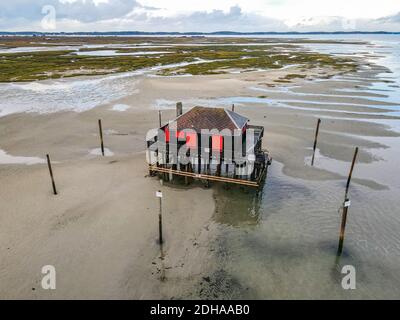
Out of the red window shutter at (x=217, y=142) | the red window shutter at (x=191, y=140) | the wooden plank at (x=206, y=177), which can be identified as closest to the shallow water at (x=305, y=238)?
the wooden plank at (x=206, y=177)

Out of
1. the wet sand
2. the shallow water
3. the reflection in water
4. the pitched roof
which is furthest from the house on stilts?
the shallow water

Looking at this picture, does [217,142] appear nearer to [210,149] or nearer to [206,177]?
[210,149]

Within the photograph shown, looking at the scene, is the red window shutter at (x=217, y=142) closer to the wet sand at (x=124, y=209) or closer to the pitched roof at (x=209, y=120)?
the pitched roof at (x=209, y=120)

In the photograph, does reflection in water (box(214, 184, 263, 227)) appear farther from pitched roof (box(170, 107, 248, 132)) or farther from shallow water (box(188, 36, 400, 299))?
pitched roof (box(170, 107, 248, 132))

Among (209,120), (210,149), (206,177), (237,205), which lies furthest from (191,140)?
(237,205)

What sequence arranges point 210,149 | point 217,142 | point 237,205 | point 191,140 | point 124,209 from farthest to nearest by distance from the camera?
1. point 191,140
2. point 210,149
3. point 217,142
4. point 237,205
5. point 124,209

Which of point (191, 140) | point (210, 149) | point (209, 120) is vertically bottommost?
point (210, 149)
